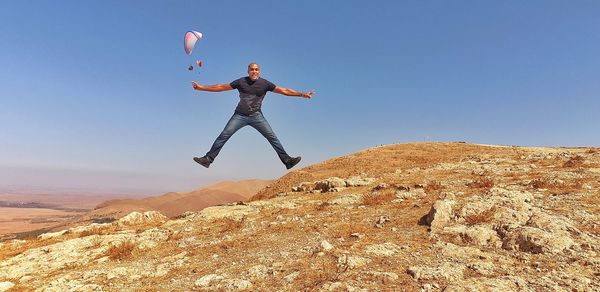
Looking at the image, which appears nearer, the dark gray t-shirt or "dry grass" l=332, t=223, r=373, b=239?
"dry grass" l=332, t=223, r=373, b=239

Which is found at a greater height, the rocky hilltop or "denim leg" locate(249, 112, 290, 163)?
"denim leg" locate(249, 112, 290, 163)

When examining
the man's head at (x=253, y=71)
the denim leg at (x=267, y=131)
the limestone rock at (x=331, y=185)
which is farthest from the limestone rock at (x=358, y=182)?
the man's head at (x=253, y=71)

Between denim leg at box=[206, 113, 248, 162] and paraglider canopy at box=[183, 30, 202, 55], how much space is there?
408 cm

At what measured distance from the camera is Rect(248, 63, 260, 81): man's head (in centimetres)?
1016

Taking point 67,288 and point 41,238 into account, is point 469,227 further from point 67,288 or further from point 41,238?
point 41,238

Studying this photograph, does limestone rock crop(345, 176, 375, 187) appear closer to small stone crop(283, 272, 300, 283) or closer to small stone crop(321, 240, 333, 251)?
small stone crop(321, 240, 333, 251)

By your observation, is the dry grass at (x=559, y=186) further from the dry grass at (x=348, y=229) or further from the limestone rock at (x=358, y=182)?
the dry grass at (x=348, y=229)

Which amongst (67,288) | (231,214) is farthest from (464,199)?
(67,288)

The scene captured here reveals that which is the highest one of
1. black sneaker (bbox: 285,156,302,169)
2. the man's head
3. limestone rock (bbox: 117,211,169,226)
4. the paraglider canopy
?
the paraglider canopy

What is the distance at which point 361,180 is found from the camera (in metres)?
15.5

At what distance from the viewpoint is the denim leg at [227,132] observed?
33.9 ft

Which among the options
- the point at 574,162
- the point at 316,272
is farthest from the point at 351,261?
the point at 574,162

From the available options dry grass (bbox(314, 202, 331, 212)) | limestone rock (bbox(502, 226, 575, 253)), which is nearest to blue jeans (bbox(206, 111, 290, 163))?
dry grass (bbox(314, 202, 331, 212))

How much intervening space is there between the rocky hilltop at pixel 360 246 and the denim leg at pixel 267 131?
1.87m
